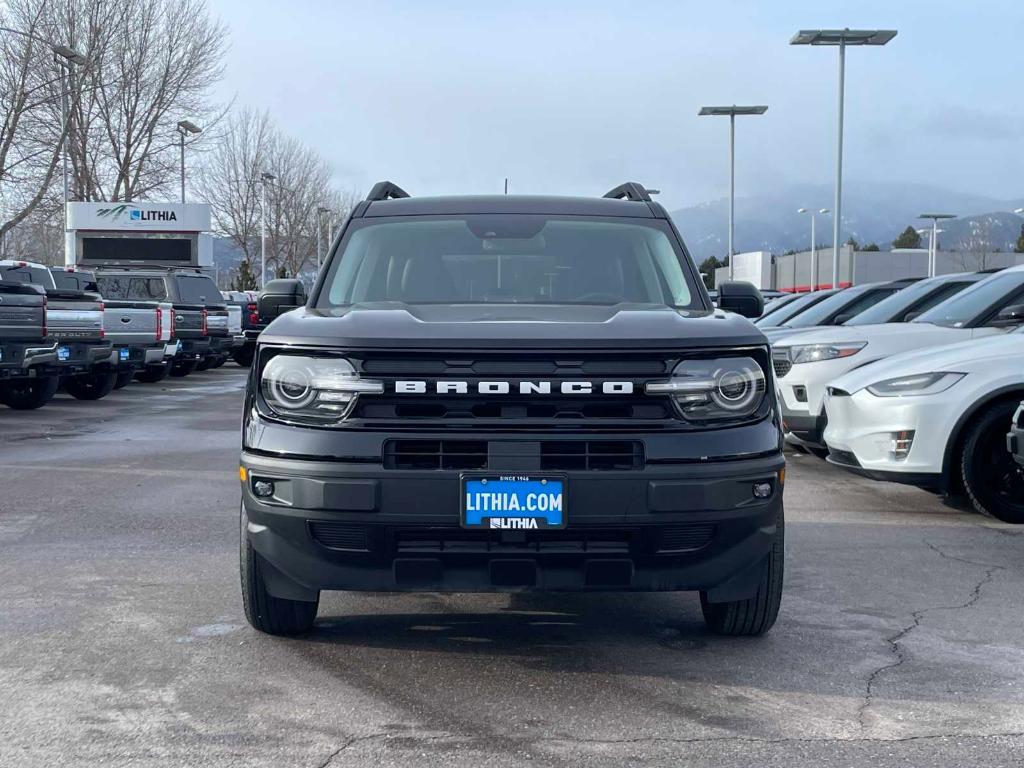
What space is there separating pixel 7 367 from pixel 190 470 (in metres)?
5.00

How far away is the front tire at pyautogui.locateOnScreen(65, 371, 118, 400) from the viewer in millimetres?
18125

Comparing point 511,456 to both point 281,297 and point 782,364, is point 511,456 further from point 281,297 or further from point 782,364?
point 782,364

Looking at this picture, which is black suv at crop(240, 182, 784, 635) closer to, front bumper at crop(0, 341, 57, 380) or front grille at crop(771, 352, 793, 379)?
front grille at crop(771, 352, 793, 379)

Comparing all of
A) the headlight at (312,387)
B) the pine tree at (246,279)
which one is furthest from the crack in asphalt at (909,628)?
the pine tree at (246,279)

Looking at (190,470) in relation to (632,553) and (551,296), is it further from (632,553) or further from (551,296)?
(632,553)

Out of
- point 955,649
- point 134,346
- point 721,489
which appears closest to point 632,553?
point 721,489

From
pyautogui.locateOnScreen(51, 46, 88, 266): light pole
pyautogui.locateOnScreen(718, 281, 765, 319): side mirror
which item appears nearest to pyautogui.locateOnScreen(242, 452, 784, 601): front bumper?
pyautogui.locateOnScreen(718, 281, 765, 319): side mirror

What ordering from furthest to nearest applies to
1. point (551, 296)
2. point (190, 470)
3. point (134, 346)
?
point (134, 346) → point (190, 470) → point (551, 296)

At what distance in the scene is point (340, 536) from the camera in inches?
166

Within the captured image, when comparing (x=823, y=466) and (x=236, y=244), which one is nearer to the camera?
(x=823, y=466)

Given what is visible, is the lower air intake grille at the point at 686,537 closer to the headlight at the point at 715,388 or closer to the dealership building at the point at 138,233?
the headlight at the point at 715,388

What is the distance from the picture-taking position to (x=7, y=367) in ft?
45.8

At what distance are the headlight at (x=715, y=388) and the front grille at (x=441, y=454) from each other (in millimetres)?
618

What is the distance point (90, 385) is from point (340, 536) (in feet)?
49.2
